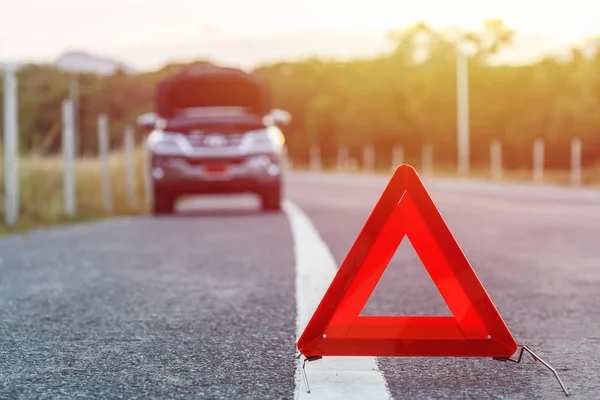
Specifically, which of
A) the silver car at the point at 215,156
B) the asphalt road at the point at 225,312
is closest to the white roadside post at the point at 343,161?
the silver car at the point at 215,156

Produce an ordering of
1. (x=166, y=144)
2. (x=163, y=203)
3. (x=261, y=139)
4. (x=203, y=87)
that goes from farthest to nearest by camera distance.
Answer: (x=203, y=87) < (x=163, y=203) < (x=261, y=139) < (x=166, y=144)

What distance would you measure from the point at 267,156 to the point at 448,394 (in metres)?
10.9

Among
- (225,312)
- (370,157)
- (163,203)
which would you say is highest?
(225,312)

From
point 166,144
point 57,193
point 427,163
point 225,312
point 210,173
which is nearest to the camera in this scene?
point 225,312

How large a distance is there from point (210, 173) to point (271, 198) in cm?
103

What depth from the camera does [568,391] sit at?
3.45 meters

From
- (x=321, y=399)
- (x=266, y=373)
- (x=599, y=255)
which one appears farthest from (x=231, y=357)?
(x=599, y=255)

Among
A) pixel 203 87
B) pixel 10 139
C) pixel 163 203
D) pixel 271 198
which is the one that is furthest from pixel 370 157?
pixel 10 139

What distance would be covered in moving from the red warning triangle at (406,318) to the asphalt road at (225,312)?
129 mm

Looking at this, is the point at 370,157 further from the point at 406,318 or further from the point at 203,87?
the point at 406,318

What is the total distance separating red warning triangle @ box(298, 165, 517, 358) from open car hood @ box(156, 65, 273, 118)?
468 inches

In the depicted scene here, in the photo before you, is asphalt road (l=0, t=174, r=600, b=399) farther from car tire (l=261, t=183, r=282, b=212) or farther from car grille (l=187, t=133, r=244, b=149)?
car tire (l=261, t=183, r=282, b=212)

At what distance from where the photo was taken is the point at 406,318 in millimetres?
3715

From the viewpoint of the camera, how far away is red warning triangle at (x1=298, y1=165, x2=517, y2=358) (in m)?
3.62
